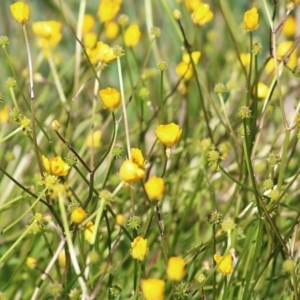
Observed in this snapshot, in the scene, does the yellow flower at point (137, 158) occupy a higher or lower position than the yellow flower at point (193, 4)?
lower

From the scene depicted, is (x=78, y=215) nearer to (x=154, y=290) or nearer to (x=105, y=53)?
(x=154, y=290)

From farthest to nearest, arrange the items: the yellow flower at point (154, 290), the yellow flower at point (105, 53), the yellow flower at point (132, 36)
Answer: the yellow flower at point (132, 36)
the yellow flower at point (105, 53)
the yellow flower at point (154, 290)

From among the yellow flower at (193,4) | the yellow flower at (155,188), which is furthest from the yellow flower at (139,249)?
the yellow flower at (193,4)

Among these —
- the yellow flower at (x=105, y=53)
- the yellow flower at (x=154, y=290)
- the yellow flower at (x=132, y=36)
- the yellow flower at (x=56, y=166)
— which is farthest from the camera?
the yellow flower at (x=132, y=36)

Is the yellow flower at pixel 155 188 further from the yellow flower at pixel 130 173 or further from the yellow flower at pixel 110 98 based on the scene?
the yellow flower at pixel 110 98

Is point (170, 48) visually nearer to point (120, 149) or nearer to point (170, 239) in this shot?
point (170, 239)

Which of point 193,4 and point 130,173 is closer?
point 130,173

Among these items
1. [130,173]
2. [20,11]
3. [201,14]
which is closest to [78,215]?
[130,173]

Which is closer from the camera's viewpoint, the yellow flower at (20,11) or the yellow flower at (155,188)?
the yellow flower at (155,188)

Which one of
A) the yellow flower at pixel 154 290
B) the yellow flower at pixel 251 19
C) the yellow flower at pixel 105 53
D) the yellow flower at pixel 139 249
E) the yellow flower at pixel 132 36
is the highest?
the yellow flower at pixel 132 36

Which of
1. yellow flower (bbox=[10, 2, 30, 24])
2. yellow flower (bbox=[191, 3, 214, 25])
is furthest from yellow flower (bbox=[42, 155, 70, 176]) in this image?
yellow flower (bbox=[191, 3, 214, 25])

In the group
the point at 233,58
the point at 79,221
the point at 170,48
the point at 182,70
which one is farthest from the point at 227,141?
the point at 170,48
